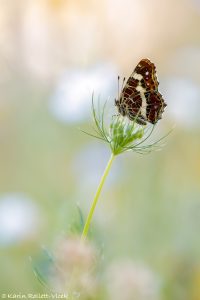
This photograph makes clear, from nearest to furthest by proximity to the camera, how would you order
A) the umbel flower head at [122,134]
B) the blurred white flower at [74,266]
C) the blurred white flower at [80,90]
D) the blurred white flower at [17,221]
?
the blurred white flower at [74,266], the umbel flower head at [122,134], the blurred white flower at [17,221], the blurred white flower at [80,90]

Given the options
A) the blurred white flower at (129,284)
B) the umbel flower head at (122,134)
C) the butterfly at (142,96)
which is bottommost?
the blurred white flower at (129,284)

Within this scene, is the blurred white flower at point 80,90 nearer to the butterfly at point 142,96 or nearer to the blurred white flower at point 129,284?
the butterfly at point 142,96

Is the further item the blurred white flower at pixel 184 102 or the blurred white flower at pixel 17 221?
the blurred white flower at pixel 184 102

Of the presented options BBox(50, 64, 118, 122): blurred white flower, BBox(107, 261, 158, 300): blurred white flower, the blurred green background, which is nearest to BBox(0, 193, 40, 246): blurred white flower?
the blurred green background

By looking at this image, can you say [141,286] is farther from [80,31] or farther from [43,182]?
[80,31]

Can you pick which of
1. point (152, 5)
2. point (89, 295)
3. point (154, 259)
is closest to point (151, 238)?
point (154, 259)

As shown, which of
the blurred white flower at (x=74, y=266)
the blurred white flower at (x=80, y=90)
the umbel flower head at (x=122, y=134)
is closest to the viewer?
the blurred white flower at (x=74, y=266)

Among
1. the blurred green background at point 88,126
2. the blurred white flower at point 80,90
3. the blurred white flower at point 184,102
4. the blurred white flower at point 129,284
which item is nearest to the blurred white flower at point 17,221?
the blurred green background at point 88,126
